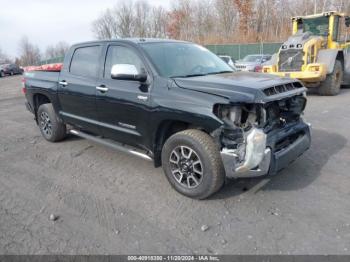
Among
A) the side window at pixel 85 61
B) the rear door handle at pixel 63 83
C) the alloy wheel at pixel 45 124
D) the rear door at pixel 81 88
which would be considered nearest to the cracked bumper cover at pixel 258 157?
the rear door at pixel 81 88

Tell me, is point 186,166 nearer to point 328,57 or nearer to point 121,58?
point 121,58

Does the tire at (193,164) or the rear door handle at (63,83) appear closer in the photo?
the tire at (193,164)

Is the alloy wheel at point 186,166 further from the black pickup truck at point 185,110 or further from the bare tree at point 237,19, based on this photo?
the bare tree at point 237,19

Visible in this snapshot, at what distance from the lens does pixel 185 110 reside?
3.41 metres

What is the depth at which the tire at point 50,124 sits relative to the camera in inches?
224

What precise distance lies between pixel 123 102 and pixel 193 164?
1.30 meters

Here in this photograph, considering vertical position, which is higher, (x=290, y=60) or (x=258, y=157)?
(x=290, y=60)

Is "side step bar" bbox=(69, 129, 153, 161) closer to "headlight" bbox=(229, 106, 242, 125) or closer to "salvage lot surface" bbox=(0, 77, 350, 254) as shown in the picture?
"salvage lot surface" bbox=(0, 77, 350, 254)

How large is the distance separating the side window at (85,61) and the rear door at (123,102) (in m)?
0.28

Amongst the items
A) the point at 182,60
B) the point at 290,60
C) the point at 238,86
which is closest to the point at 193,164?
the point at 238,86

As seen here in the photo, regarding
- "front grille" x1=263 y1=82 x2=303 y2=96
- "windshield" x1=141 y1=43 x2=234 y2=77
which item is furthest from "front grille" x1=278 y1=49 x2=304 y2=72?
"front grille" x1=263 y1=82 x2=303 y2=96

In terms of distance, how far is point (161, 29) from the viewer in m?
57.0

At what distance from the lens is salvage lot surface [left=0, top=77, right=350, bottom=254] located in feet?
9.27

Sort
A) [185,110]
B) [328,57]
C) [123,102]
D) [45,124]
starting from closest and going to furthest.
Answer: [185,110] → [123,102] → [45,124] → [328,57]
